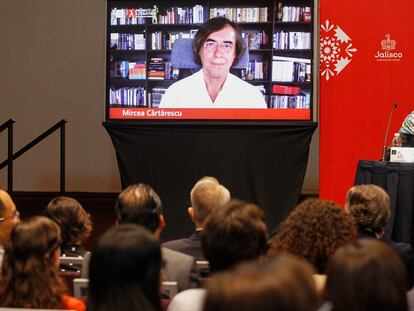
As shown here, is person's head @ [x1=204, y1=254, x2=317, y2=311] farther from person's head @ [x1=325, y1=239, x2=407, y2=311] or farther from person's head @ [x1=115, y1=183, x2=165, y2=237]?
person's head @ [x1=115, y1=183, x2=165, y2=237]

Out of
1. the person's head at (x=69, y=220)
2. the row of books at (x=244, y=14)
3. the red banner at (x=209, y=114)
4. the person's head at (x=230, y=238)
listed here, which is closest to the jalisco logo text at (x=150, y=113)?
the red banner at (x=209, y=114)

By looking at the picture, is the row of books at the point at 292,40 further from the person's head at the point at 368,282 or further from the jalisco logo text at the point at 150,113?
the person's head at the point at 368,282

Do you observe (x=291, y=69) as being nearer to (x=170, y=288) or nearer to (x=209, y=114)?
(x=209, y=114)

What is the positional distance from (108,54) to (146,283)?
4676 mm

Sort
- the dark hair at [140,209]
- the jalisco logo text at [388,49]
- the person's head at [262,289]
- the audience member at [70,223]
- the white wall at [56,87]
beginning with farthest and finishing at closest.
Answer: the white wall at [56,87]
the jalisco logo text at [388,49]
the audience member at [70,223]
the dark hair at [140,209]
the person's head at [262,289]

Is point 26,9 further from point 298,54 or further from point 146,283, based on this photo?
point 146,283

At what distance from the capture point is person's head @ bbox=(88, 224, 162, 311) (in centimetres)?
172

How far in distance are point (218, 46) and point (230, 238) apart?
13.2 ft

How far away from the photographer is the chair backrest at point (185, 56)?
6043 mm

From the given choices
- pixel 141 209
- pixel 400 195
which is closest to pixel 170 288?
pixel 141 209

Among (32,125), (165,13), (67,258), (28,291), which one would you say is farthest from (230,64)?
(28,291)

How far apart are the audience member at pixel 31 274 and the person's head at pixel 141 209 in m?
0.81

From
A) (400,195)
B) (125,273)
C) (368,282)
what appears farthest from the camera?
(400,195)

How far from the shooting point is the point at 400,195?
5.32 m
